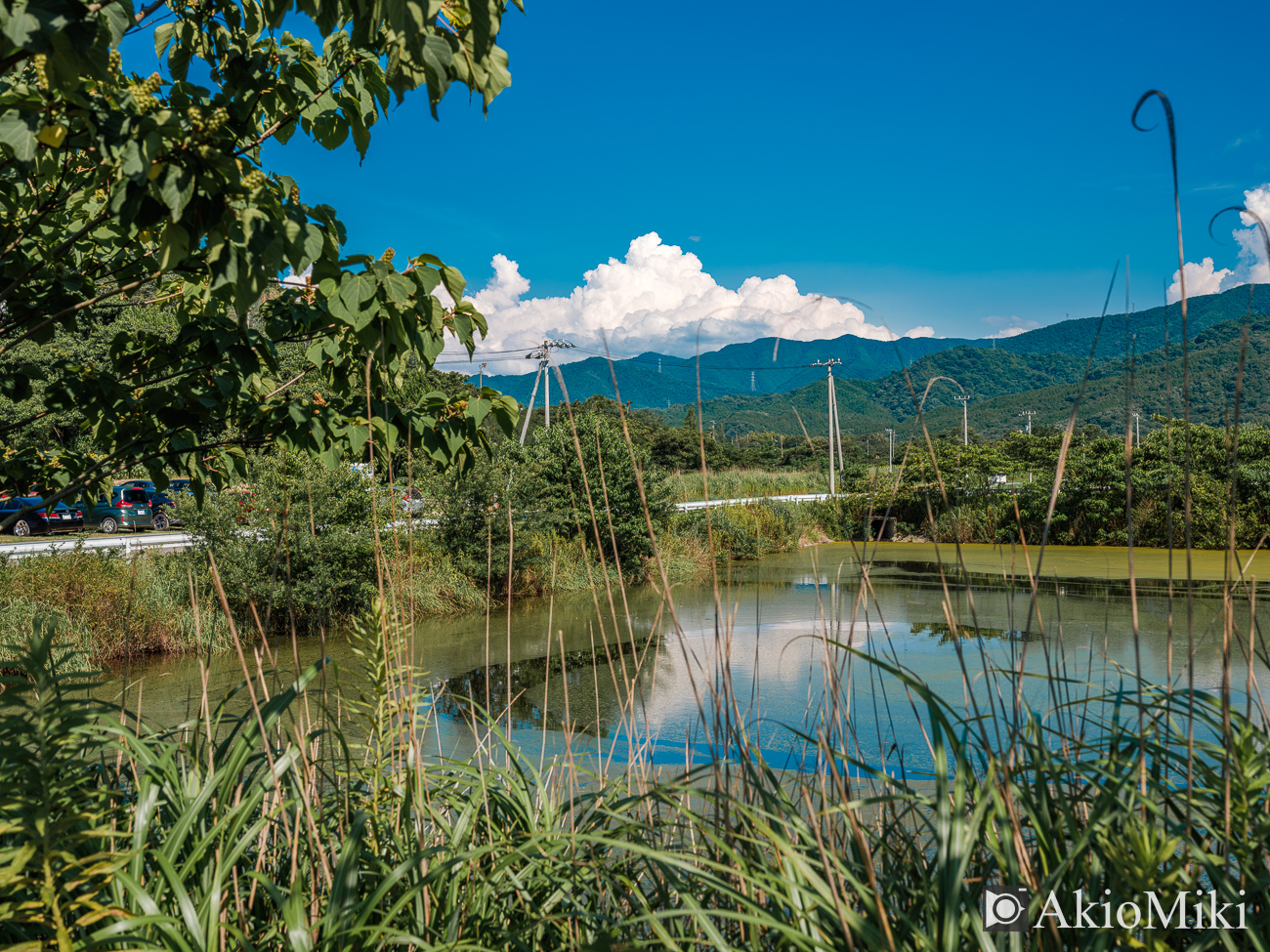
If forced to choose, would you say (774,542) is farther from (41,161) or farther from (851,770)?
(41,161)

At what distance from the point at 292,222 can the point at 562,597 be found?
9.50 metres

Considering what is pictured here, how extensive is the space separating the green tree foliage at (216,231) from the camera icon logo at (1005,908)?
107cm

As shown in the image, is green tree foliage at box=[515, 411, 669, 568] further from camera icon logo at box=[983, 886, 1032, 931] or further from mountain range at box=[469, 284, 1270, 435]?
camera icon logo at box=[983, 886, 1032, 931]

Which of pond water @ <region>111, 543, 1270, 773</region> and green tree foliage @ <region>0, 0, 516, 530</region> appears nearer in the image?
green tree foliage @ <region>0, 0, 516, 530</region>

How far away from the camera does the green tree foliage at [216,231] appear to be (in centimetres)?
103

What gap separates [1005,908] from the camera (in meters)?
0.91

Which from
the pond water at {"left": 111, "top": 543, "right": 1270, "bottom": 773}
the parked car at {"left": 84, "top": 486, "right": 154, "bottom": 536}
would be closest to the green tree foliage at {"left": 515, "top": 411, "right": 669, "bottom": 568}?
the pond water at {"left": 111, "top": 543, "right": 1270, "bottom": 773}

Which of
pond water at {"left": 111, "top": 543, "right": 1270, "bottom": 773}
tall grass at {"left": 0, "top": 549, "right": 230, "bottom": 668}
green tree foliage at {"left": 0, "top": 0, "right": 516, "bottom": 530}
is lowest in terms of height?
pond water at {"left": 111, "top": 543, "right": 1270, "bottom": 773}

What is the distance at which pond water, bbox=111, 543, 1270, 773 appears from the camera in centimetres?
326

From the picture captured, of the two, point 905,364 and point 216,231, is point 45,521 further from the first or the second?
point 905,364

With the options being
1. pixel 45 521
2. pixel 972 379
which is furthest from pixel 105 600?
pixel 972 379

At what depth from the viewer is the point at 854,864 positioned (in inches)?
41.7

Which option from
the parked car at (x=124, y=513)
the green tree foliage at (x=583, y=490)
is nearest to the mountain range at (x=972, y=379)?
the green tree foliage at (x=583, y=490)

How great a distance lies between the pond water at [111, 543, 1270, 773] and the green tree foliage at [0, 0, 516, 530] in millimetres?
750
